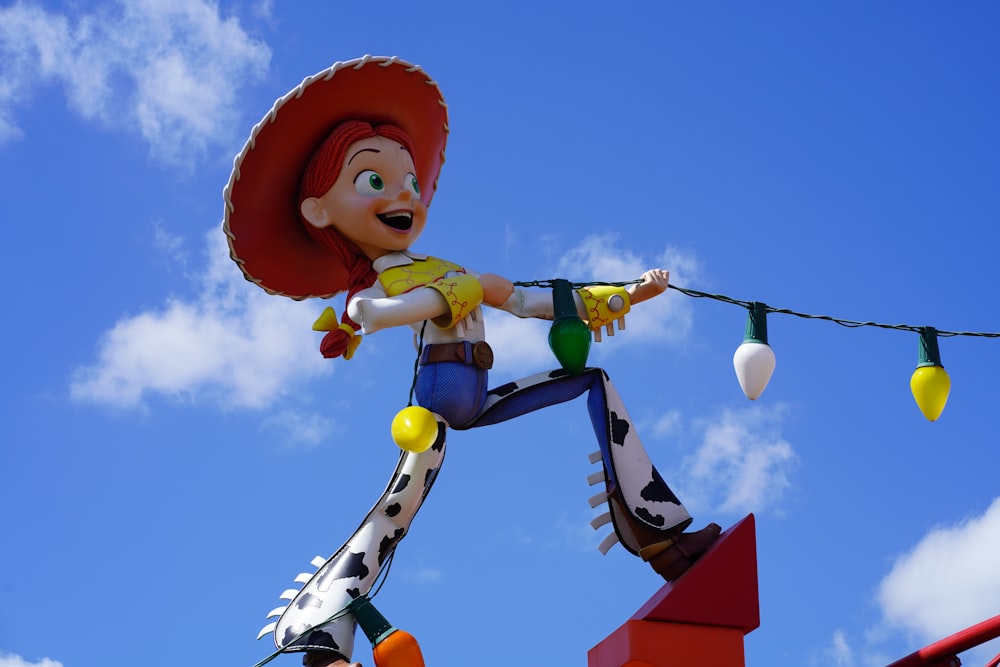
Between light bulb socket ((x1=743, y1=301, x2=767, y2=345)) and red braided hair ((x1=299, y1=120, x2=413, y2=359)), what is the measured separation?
1.50 m

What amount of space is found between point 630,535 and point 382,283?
1380mm

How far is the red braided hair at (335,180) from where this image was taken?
232 inches

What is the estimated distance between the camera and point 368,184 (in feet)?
19.5

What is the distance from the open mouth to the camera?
5930 millimetres

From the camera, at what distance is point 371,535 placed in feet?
18.6

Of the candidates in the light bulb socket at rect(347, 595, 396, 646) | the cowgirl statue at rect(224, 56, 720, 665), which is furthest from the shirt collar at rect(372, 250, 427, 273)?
the light bulb socket at rect(347, 595, 396, 646)

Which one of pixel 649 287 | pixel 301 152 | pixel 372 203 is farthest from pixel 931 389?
pixel 301 152

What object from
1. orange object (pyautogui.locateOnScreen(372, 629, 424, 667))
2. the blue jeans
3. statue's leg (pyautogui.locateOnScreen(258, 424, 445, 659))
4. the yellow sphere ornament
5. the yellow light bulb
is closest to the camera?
orange object (pyautogui.locateOnScreen(372, 629, 424, 667))

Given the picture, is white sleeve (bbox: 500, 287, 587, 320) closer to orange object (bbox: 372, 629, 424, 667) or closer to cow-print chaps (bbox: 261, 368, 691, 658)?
cow-print chaps (bbox: 261, 368, 691, 658)

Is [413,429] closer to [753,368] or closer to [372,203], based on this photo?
[372,203]

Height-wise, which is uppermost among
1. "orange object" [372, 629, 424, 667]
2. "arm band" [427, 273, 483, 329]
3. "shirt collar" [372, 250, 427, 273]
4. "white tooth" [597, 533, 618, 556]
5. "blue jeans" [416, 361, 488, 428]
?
"shirt collar" [372, 250, 427, 273]

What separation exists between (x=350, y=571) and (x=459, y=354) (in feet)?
3.02

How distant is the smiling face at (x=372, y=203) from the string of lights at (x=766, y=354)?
1.71ft

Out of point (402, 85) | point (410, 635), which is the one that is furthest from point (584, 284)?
point (410, 635)
